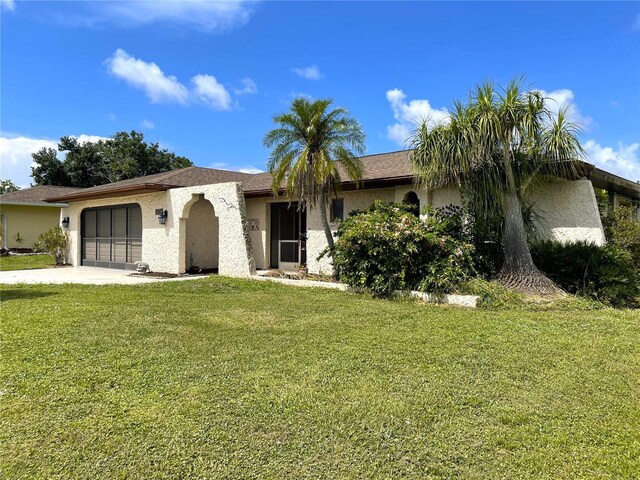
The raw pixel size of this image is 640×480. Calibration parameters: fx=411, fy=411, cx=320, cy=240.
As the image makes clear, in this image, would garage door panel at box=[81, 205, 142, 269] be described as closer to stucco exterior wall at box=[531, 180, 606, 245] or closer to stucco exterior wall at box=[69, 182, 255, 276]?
stucco exterior wall at box=[69, 182, 255, 276]

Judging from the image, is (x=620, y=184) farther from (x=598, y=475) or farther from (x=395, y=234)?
(x=598, y=475)

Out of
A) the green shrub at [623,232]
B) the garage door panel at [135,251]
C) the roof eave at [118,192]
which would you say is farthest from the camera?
the garage door panel at [135,251]

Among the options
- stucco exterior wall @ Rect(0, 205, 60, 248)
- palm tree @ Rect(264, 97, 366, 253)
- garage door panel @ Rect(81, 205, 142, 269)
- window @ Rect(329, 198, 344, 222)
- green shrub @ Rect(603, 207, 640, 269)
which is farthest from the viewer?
stucco exterior wall @ Rect(0, 205, 60, 248)

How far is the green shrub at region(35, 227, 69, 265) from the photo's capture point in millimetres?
19372

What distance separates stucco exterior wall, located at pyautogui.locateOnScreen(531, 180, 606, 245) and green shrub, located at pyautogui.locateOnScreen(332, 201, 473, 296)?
7.69ft

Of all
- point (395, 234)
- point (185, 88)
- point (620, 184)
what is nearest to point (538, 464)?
point (395, 234)

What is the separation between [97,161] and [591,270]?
1784 inches

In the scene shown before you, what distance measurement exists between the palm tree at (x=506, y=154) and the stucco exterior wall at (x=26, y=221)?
1066 inches

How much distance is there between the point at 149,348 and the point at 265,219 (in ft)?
35.9

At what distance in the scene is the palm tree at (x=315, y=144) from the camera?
447 inches

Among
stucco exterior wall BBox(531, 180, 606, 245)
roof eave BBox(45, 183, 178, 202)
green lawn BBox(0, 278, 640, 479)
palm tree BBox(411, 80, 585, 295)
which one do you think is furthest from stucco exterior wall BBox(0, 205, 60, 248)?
stucco exterior wall BBox(531, 180, 606, 245)

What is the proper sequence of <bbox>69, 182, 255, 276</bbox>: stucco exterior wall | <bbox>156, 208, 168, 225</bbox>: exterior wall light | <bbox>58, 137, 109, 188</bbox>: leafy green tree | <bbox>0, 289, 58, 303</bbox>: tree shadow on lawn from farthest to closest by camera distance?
<bbox>58, 137, 109, 188</bbox>: leafy green tree → <bbox>156, 208, 168, 225</bbox>: exterior wall light → <bbox>69, 182, 255, 276</bbox>: stucco exterior wall → <bbox>0, 289, 58, 303</bbox>: tree shadow on lawn

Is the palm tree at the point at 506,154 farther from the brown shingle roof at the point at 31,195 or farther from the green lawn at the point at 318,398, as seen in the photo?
the brown shingle roof at the point at 31,195

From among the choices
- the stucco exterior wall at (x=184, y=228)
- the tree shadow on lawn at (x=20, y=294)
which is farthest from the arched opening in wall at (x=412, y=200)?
the tree shadow on lawn at (x=20, y=294)
